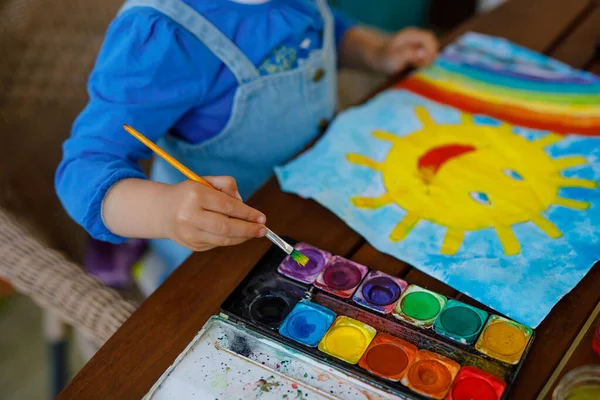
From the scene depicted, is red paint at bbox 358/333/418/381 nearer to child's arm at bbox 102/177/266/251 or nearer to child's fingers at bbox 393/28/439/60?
child's arm at bbox 102/177/266/251

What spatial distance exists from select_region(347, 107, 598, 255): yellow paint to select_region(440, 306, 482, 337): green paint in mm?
82

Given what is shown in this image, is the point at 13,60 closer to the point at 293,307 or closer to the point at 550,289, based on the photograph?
the point at 293,307

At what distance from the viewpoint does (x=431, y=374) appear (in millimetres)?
500

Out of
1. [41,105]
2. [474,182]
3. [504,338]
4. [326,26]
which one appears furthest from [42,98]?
[504,338]

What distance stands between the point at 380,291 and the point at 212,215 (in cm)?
17

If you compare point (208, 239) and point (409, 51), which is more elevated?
point (409, 51)

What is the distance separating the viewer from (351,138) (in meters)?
0.77

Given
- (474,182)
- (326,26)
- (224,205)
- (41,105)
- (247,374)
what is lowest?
(247,374)

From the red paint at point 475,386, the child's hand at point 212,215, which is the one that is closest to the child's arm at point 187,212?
the child's hand at point 212,215

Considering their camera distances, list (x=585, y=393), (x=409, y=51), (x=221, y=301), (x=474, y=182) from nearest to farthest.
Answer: (x=585, y=393) → (x=221, y=301) → (x=474, y=182) → (x=409, y=51)

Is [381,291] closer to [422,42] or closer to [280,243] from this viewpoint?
[280,243]

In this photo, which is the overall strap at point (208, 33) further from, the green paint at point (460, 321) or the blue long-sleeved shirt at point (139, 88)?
the green paint at point (460, 321)

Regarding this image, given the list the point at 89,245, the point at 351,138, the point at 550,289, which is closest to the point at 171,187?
the point at 351,138

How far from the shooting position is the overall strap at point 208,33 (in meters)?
0.69
